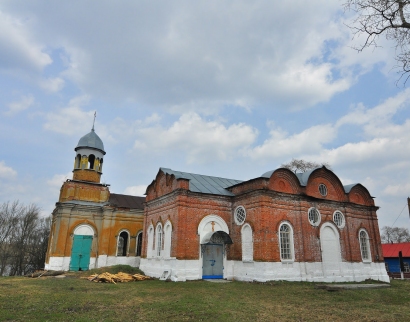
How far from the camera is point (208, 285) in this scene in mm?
14828

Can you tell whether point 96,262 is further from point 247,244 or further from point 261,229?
point 261,229

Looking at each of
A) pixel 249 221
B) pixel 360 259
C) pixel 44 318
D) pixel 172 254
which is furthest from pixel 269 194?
pixel 44 318

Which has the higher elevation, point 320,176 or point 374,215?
point 320,176

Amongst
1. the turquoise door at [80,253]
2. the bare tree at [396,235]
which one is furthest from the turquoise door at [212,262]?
the bare tree at [396,235]

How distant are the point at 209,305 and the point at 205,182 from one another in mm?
11623

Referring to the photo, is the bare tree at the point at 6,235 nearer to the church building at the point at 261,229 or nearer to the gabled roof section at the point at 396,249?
the church building at the point at 261,229

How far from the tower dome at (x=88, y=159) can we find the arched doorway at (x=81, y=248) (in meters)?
4.65

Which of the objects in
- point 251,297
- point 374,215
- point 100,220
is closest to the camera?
point 251,297

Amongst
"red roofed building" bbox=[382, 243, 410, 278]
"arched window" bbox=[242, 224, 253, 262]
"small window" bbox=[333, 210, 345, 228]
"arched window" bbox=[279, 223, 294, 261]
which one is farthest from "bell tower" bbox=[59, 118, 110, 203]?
"red roofed building" bbox=[382, 243, 410, 278]

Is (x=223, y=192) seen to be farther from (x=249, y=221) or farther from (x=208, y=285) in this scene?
(x=208, y=285)

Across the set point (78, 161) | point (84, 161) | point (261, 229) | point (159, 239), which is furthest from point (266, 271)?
point (78, 161)

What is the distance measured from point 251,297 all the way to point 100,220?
18884 mm

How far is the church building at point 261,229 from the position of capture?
1698cm

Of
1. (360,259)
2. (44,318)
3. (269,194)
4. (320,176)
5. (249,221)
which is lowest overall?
(44,318)
